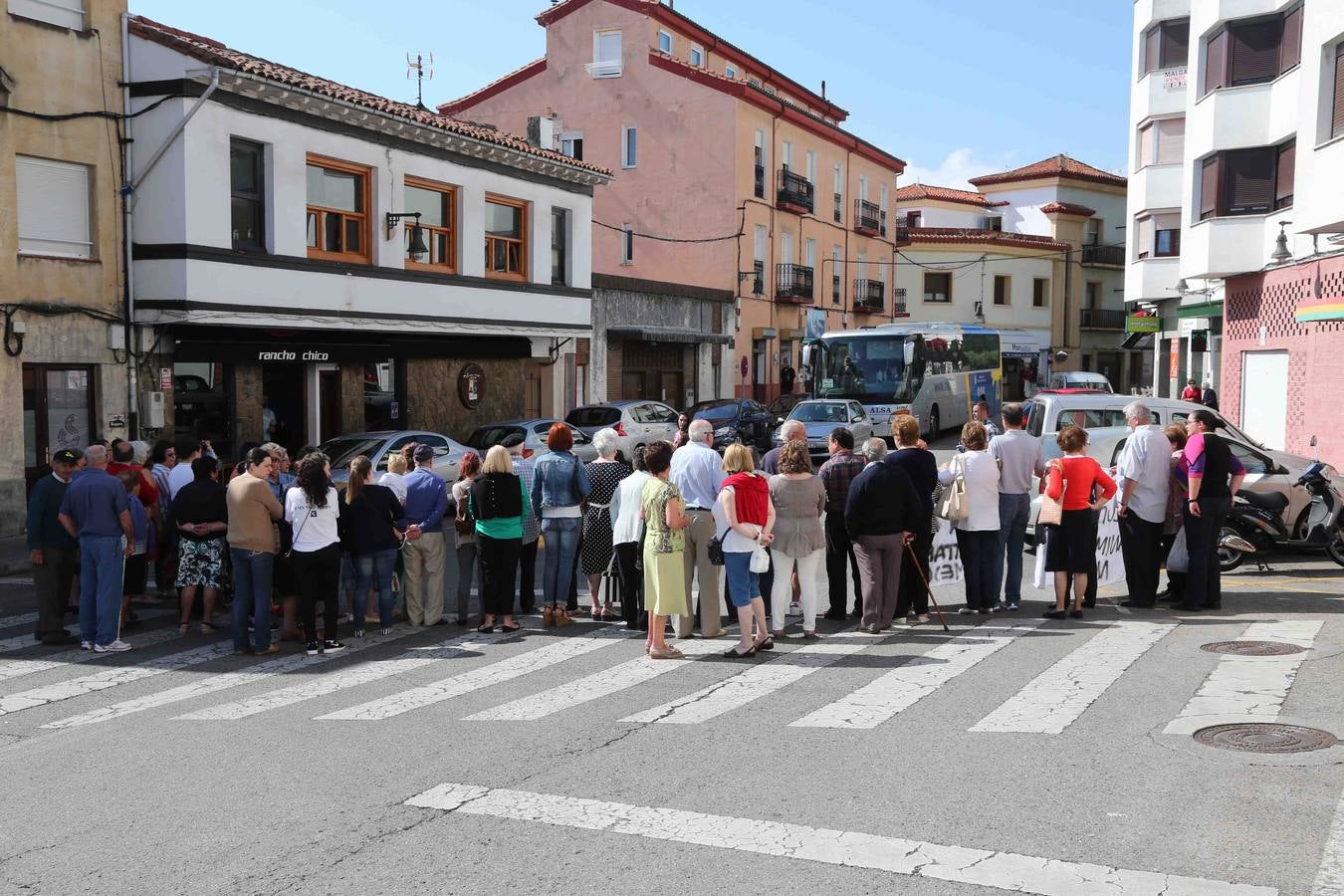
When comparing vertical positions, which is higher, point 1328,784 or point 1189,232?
point 1189,232

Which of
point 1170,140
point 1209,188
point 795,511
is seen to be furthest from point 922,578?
point 1170,140

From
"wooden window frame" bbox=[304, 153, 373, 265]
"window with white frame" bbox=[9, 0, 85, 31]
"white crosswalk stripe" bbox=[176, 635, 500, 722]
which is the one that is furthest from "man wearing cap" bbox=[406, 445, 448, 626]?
"wooden window frame" bbox=[304, 153, 373, 265]

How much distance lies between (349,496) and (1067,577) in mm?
6461

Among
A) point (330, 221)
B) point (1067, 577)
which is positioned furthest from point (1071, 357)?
point (1067, 577)

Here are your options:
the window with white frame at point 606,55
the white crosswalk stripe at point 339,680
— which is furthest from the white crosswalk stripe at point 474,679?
the window with white frame at point 606,55

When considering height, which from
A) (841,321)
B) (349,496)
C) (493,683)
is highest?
(841,321)

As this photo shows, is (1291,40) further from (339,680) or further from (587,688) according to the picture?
(339,680)

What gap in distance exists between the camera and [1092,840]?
17.7 feet

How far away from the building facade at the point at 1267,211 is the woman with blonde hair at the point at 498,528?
15730 millimetres

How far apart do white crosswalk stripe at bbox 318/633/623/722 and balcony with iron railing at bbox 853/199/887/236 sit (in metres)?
43.2

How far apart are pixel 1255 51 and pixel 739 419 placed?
1389 cm

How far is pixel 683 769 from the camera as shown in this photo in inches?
261

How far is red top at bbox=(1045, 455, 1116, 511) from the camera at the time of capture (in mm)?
10719

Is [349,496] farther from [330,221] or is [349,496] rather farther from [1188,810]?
[330,221]
